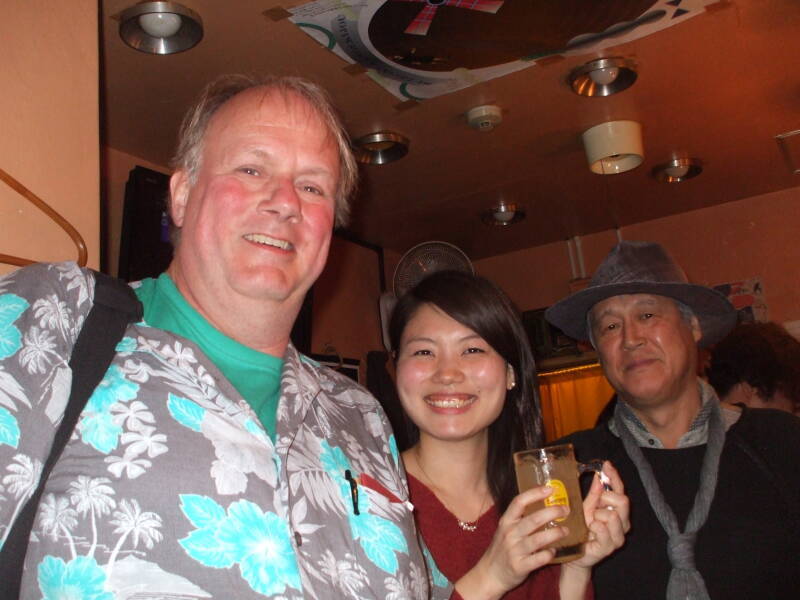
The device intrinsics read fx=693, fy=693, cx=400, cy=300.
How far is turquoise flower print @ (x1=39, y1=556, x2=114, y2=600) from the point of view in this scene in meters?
0.86

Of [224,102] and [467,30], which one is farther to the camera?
[467,30]

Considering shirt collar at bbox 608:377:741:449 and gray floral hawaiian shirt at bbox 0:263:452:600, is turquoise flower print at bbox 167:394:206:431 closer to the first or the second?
gray floral hawaiian shirt at bbox 0:263:452:600

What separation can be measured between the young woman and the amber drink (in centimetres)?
19

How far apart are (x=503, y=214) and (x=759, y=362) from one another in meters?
2.30

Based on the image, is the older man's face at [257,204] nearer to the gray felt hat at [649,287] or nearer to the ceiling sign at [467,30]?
the gray felt hat at [649,287]

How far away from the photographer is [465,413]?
5.90 ft

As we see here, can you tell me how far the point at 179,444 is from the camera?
97 centimetres

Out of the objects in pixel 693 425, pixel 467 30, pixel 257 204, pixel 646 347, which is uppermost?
pixel 467 30

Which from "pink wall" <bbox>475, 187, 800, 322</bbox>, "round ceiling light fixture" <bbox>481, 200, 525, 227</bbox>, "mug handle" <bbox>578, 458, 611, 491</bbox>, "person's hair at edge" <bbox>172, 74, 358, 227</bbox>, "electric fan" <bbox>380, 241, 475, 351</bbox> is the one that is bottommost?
"mug handle" <bbox>578, 458, 611, 491</bbox>

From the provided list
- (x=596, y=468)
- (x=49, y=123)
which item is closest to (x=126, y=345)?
(x=596, y=468)

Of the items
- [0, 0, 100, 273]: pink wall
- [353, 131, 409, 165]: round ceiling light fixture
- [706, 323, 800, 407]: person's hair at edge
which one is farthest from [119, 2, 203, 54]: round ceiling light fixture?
[706, 323, 800, 407]: person's hair at edge

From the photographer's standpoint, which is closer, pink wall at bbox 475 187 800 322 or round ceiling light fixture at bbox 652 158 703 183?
round ceiling light fixture at bbox 652 158 703 183

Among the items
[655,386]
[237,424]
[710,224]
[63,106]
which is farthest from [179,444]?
[710,224]

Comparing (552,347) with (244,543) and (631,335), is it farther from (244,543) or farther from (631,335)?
(244,543)
